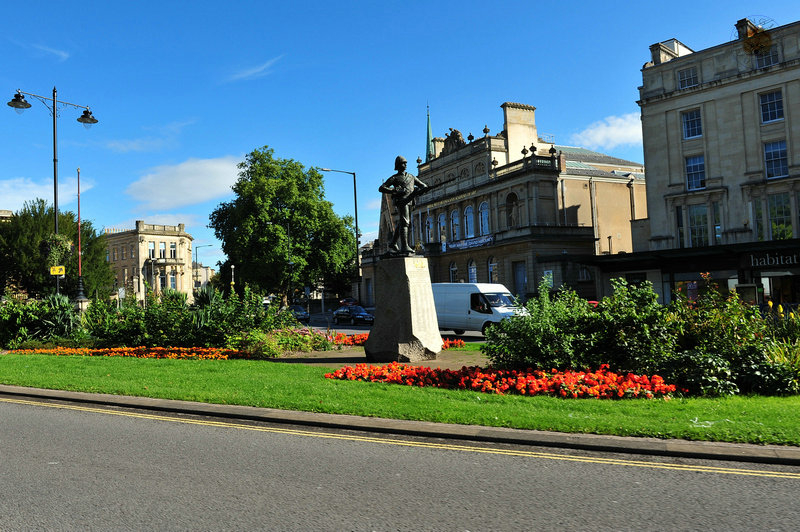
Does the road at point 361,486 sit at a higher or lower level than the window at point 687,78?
lower

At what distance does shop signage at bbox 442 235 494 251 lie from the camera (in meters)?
54.5

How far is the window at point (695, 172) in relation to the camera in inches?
1519

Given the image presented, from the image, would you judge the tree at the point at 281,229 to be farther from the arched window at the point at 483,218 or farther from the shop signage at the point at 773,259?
the shop signage at the point at 773,259

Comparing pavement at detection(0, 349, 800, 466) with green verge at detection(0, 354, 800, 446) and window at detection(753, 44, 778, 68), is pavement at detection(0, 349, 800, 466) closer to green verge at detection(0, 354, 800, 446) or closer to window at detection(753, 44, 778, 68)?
green verge at detection(0, 354, 800, 446)

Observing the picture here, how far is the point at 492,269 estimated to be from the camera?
181 feet

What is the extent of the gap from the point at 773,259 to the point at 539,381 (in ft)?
98.8

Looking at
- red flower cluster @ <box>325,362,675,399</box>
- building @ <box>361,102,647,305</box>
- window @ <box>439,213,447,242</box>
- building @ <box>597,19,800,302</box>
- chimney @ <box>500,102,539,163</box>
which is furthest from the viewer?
window @ <box>439,213,447,242</box>

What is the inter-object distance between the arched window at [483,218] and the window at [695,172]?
20.2 metres

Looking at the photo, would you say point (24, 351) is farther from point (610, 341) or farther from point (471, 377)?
point (610, 341)

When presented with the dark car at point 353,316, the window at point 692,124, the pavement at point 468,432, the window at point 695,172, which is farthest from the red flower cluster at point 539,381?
the window at point 692,124

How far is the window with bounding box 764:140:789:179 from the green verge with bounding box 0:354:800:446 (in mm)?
31879

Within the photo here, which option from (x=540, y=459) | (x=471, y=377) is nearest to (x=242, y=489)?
(x=540, y=459)

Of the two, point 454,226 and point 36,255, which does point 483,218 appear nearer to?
point 454,226

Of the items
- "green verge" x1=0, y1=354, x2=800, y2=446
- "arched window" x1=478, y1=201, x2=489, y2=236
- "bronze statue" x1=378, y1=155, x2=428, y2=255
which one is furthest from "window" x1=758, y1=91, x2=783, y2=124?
"green verge" x1=0, y1=354, x2=800, y2=446
